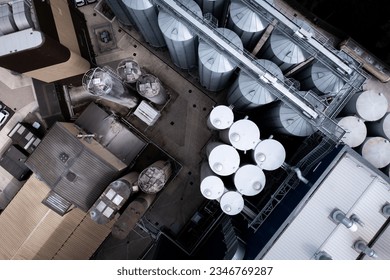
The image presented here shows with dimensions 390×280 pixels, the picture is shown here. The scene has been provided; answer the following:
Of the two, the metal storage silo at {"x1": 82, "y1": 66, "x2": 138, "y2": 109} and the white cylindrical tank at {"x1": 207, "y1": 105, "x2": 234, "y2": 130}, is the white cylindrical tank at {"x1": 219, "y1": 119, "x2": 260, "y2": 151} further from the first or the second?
the metal storage silo at {"x1": 82, "y1": 66, "x2": 138, "y2": 109}

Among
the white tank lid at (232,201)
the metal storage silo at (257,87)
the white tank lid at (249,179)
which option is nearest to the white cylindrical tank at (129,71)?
the metal storage silo at (257,87)

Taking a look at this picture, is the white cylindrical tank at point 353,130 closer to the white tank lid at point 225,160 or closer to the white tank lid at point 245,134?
the white tank lid at point 245,134

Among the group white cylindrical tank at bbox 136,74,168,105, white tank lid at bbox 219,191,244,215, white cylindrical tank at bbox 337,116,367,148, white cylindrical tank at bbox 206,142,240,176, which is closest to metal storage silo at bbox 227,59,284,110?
white cylindrical tank at bbox 206,142,240,176

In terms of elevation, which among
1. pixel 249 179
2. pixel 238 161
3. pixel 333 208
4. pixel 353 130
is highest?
pixel 353 130

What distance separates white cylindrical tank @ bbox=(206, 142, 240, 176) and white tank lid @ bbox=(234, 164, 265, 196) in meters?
0.54

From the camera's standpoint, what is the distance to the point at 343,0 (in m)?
33.8

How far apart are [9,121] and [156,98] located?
1488cm

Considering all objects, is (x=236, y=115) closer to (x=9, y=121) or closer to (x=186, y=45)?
(x=186, y=45)

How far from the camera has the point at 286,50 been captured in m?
25.4

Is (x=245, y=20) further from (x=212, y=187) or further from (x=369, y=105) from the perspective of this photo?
(x=212, y=187)

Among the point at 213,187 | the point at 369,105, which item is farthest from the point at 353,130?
the point at 213,187

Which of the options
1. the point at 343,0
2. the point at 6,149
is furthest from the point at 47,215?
the point at 343,0

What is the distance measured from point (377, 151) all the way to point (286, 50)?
1062cm

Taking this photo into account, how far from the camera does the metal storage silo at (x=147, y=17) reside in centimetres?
2528
